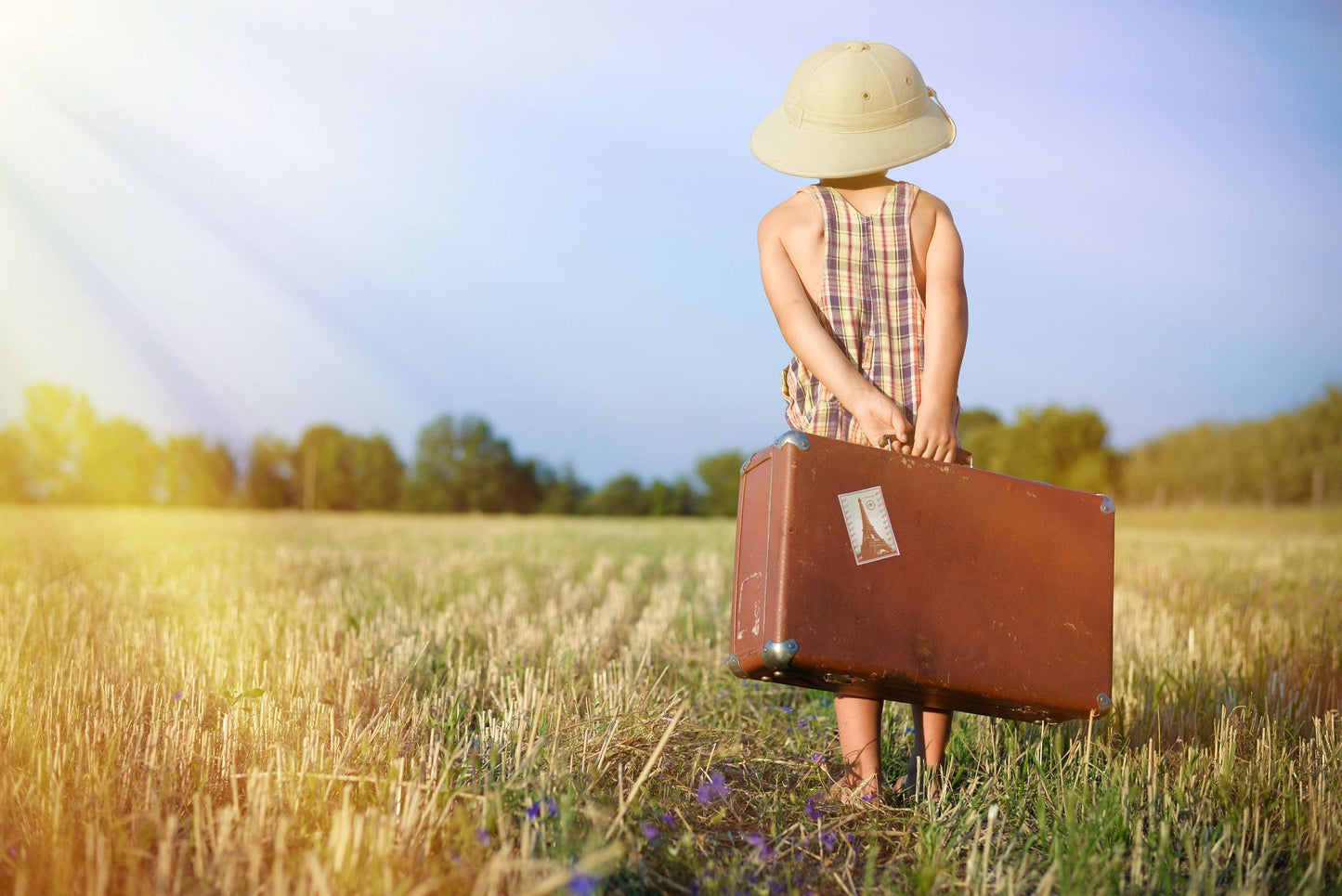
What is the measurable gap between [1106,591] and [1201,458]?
47131 mm

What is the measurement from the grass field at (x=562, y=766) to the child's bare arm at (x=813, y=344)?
969 mm

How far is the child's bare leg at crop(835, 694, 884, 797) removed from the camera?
104 inches

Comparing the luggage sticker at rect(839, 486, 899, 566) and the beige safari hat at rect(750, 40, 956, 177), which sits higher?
the beige safari hat at rect(750, 40, 956, 177)

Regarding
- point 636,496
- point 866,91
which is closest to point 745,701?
point 866,91

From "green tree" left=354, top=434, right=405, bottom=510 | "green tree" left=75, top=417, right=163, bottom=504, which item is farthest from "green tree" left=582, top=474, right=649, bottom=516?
"green tree" left=75, top=417, right=163, bottom=504

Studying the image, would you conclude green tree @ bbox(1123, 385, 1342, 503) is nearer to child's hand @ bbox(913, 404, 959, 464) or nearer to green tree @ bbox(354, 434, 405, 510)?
child's hand @ bbox(913, 404, 959, 464)

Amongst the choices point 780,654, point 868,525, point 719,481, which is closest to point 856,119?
point 868,525

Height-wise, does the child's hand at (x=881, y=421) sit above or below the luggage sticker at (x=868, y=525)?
above

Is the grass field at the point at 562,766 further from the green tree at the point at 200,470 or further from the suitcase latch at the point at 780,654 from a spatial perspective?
the green tree at the point at 200,470

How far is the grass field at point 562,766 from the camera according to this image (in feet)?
6.06

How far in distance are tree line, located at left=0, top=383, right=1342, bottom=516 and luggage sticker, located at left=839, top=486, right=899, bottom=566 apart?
34.5m

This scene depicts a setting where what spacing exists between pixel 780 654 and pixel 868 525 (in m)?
0.41

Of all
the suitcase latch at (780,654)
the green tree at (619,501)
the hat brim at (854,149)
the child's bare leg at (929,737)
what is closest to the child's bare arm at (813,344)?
the hat brim at (854,149)

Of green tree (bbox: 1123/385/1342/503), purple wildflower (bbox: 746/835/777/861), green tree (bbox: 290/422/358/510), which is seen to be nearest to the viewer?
purple wildflower (bbox: 746/835/777/861)
